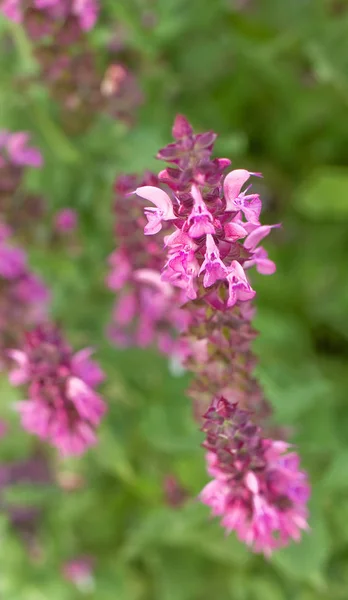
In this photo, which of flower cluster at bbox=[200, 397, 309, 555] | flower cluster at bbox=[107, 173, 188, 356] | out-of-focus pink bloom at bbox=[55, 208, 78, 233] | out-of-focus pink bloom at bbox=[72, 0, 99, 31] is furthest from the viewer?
out-of-focus pink bloom at bbox=[55, 208, 78, 233]

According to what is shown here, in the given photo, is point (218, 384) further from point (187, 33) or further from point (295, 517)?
point (187, 33)

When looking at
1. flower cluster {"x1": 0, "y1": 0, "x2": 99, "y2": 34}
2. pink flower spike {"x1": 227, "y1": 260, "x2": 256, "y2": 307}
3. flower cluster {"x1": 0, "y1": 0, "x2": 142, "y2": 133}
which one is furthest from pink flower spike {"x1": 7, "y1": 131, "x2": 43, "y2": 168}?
pink flower spike {"x1": 227, "y1": 260, "x2": 256, "y2": 307}

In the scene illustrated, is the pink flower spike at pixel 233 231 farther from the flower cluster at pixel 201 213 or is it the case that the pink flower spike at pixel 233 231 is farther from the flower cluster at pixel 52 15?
the flower cluster at pixel 52 15

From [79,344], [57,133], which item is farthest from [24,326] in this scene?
[57,133]

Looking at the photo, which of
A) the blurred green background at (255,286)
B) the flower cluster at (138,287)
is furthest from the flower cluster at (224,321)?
the blurred green background at (255,286)

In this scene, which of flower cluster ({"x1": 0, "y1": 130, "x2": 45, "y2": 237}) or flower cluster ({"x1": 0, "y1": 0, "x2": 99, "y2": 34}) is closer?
flower cluster ({"x1": 0, "y1": 0, "x2": 99, "y2": 34})

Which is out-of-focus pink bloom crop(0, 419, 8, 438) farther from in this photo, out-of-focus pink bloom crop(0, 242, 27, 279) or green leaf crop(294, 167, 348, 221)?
green leaf crop(294, 167, 348, 221)

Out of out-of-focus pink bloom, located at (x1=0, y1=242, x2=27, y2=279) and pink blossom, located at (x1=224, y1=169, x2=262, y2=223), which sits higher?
out-of-focus pink bloom, located at (x1=0, y1=242, x2=27, y2=279)
